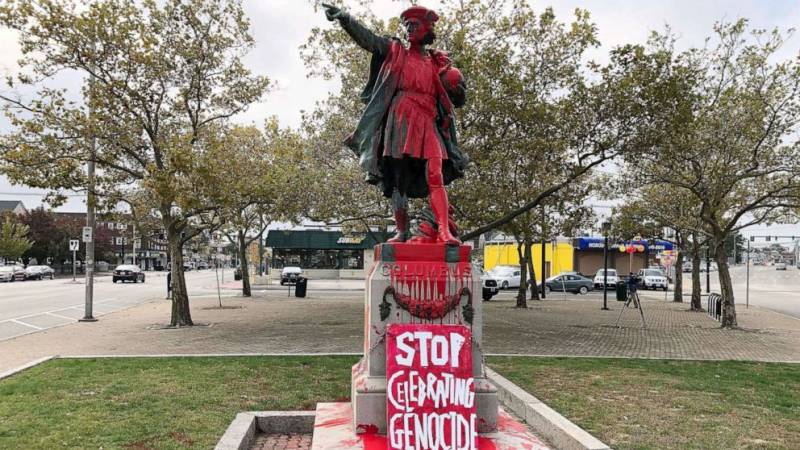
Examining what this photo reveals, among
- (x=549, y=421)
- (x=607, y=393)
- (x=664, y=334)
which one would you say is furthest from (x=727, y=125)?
(x=549, y=421)

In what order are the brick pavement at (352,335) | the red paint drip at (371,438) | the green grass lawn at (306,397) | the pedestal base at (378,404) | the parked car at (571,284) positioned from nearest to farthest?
the red paint drip at (371,438) → the pedestal base at (378,404) → the green grass lawn at (306,397) → the brick pavement at (352,335) → the parked car at (571,284)

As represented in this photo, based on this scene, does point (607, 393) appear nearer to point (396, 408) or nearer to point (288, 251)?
point (396, 408)

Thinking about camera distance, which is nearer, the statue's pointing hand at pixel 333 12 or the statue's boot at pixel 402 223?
the statue's pointing hand at pixel 333 12

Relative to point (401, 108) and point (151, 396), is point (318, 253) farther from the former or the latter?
point (401, 108)

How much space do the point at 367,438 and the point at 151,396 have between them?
3588mm

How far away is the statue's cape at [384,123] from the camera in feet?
17.9

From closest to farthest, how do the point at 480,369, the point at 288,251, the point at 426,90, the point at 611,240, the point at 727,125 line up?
the point at 480,369
the point at 426,90
the point at 727,125
the point at 611,240
the point at 288,251

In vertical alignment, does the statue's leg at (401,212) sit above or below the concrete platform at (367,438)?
above

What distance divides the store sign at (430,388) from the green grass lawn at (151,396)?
6.61ft

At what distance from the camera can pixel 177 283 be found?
15.8 metres

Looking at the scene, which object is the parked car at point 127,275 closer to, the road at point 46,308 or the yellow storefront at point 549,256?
the road at point 46,308

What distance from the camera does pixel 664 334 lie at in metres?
15.5

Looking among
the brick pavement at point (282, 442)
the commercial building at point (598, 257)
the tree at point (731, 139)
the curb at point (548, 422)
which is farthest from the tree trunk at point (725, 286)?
the commercial building at point (598, 257)

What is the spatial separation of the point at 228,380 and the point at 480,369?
4.45 meters
